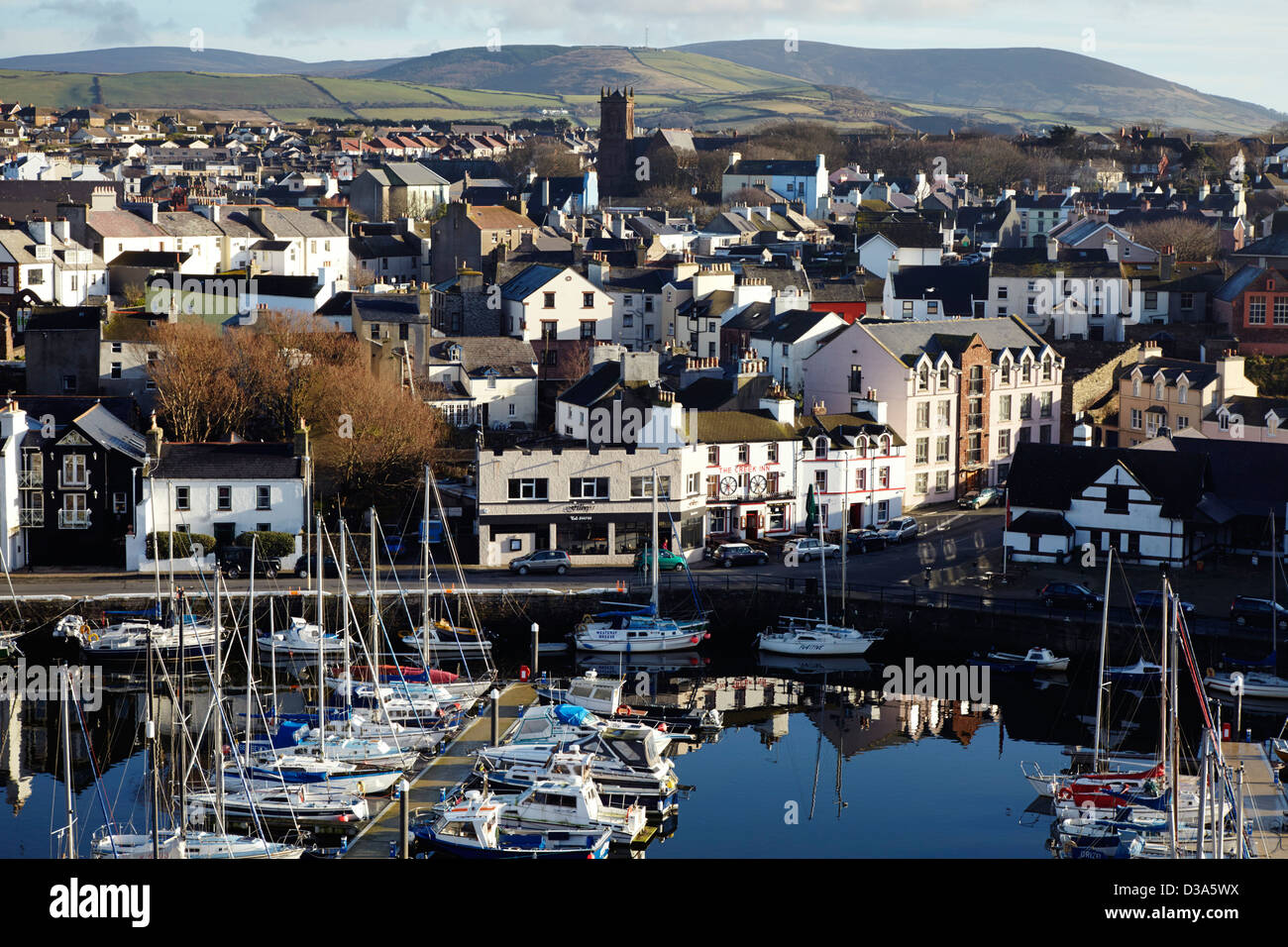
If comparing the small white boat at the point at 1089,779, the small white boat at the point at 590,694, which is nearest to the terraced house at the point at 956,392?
the small white boat at the point at 590,694

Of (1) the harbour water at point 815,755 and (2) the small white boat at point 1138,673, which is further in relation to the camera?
(2) the small white boat at point 1138,673

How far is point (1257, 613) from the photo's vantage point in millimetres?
34781

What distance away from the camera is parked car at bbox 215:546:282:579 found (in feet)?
126

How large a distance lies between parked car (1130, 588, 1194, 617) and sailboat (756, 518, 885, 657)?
5.40 metres

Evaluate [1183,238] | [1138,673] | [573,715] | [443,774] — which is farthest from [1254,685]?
[1183,238]

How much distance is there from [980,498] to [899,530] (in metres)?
5.05

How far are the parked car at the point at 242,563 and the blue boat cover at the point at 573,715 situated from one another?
1144 cm

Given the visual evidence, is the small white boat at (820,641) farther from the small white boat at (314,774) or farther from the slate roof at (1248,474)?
the small white boat at (314,774)

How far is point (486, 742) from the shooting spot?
2947 centimetres

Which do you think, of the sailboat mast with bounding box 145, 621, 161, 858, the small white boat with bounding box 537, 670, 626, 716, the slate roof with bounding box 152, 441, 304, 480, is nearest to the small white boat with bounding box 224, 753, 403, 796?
the sailboat mast with bounding box 145, 621, 161, 858

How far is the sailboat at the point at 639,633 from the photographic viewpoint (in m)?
35.8

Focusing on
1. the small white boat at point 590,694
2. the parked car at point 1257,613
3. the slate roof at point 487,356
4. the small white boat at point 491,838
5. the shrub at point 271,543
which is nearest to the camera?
the small white boat at point 491,838

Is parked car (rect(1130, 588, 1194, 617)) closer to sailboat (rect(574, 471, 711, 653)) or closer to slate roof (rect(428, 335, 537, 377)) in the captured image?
sailboat (rect(574, 471, 711, 653))
